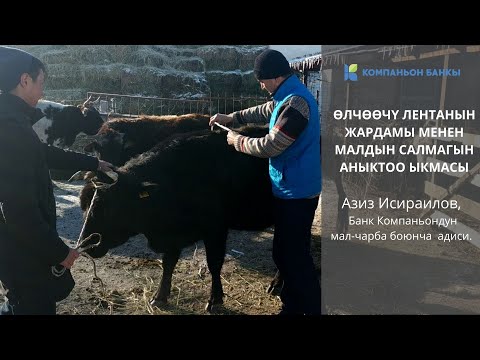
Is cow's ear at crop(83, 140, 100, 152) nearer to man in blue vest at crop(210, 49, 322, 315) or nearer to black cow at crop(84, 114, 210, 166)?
black cow at crop(84, 114, 210, 166)

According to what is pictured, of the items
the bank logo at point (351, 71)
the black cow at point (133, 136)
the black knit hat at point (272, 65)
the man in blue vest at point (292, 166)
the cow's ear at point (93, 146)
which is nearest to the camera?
the man in blue vest at point (292, 166)

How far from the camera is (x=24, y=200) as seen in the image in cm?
279

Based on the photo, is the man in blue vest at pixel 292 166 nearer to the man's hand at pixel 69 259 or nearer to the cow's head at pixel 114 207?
the cow's head at pixel 114 207

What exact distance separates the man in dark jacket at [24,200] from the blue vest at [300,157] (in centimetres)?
202

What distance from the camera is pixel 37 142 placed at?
9.75ft

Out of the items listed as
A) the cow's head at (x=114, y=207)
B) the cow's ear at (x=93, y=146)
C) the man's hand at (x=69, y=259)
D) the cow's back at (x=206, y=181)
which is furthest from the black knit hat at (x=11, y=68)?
the cow's ear at (x=93, y=146)

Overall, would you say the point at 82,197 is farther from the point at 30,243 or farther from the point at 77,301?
the point at 30,243

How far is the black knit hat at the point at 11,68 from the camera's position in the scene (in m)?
2.99

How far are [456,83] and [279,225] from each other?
1253 centimetres

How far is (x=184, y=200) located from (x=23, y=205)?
2.41 meters

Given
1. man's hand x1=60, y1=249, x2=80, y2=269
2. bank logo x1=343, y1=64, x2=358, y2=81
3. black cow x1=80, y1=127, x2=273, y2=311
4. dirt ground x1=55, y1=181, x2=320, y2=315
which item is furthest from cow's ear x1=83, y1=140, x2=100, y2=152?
bank logo x1=343, y1=64, x2=358, y2=81

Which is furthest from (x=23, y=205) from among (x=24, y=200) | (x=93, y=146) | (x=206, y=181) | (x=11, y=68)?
(x=93, y=146)

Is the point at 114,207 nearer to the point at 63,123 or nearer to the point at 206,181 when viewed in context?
the point at 206,181

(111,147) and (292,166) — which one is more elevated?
(111,147)
